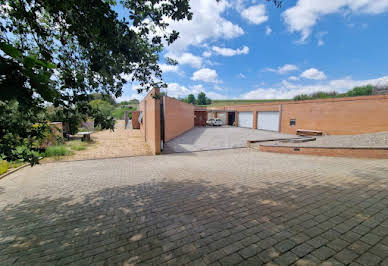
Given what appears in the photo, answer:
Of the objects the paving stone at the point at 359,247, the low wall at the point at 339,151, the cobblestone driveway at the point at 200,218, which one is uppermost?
the low wall at the point at 339,151

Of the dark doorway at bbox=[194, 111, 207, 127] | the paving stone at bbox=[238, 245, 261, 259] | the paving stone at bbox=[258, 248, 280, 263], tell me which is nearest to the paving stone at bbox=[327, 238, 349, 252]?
the paving stone at bbox=[258, 248, 280, 263]

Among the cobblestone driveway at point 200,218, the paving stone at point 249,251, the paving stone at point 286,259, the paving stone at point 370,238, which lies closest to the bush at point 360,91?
the cobblestone driveway at point 200,218

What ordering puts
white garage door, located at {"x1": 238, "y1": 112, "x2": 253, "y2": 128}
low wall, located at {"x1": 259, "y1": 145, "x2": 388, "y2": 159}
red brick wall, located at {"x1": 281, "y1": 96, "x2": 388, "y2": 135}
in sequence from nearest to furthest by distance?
low wall, located at {"x1": 259, "y1": 145, "x2": 388, "y2": 159}, red brick wall, located at {"x1": 281, "y1": 96, "x2": 388, "y2": 135}, white garage door, located at {"x1": 238, "y1": 112, "x2": 253, "y2": 128}

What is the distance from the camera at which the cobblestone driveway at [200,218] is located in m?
2.31

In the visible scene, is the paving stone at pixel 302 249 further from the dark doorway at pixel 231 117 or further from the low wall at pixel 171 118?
the dark doorway at pixel 231 117

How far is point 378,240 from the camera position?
2.38m

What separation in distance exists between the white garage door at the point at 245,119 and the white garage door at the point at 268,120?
1661mm

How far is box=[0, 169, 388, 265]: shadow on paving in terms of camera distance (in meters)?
2.33

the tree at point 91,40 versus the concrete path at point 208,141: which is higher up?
the tree at point 91,40

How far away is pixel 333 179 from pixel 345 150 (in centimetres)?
393

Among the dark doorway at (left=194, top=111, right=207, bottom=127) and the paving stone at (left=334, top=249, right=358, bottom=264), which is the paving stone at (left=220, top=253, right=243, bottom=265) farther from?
the dark doorway at (left=194, top=111, right=207, bottom=127)

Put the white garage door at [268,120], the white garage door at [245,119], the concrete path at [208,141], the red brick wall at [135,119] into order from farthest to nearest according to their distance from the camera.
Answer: the white garage door at [245,119]
the red brick wall at [135,119]
the white garage door at [268,120]
the concrete path at [208,141]

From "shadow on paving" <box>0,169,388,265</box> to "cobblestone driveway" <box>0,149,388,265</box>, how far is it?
16 mm

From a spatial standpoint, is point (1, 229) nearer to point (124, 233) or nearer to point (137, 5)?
point (124, 233)
